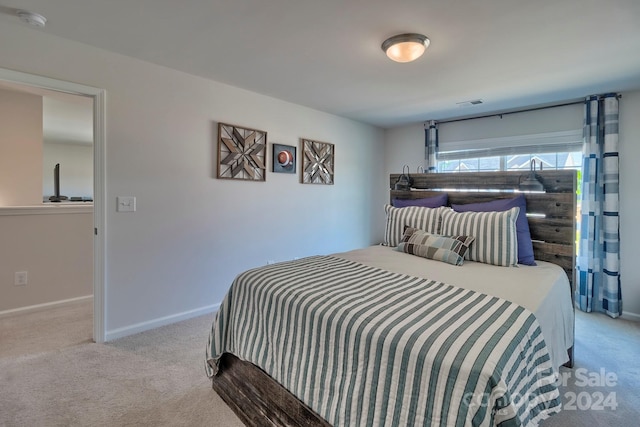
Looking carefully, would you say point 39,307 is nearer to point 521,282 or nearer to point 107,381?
point 107,381

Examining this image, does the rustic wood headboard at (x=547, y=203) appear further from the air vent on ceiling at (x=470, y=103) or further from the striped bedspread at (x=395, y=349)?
the striped bedspread at (x=395, y=349)

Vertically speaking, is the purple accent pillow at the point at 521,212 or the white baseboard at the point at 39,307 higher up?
the purple accent pillow at the point at 521,212

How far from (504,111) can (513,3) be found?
2409 mm

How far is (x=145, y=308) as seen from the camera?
268 cm

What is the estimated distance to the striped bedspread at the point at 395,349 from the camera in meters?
0.94

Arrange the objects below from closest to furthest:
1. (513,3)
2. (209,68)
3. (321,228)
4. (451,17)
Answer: (513,3), (451,17), (209,68), (321,228)

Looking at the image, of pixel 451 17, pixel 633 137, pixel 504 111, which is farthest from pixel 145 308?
pixel 633 137

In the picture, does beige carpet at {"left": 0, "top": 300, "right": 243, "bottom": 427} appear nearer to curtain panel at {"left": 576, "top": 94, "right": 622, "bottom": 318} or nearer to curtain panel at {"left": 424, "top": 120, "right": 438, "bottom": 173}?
curtain panel at {"left": 424, "top": 120, "right": 438, "bottom": 173}

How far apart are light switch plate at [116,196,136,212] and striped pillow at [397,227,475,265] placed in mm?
2278

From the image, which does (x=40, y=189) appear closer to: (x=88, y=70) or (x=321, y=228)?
(x=88, y=70)

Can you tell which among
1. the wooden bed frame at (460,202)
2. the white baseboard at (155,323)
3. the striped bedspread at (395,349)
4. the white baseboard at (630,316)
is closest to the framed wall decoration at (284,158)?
the wooden bed frame at (460,202)

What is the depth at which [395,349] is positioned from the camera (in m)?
1.06

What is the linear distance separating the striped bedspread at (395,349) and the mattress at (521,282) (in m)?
0.18

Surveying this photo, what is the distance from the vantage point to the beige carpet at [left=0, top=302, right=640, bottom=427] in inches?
65.7
